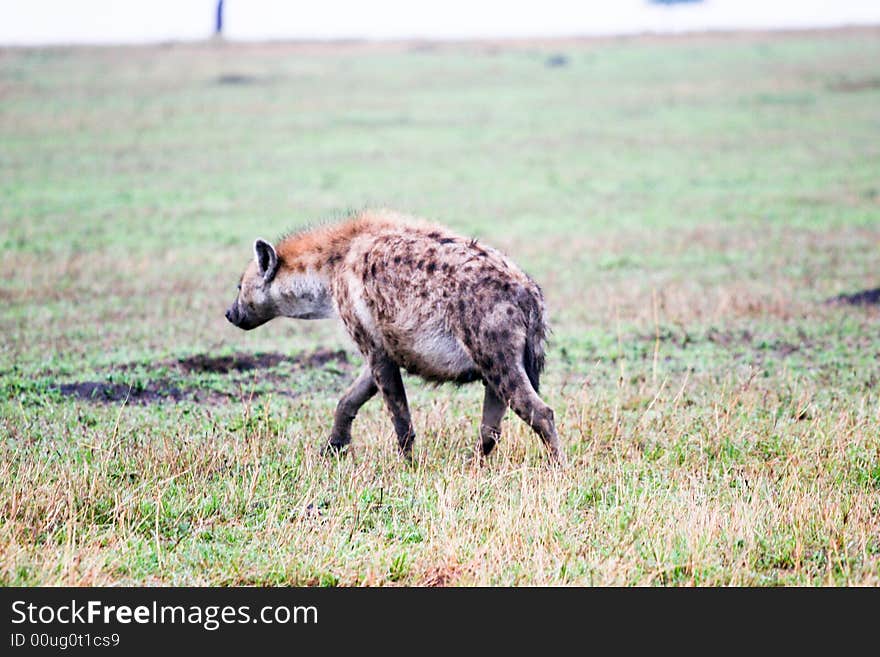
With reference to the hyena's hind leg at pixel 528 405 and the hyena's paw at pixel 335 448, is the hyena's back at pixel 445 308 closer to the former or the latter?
the hyena's hind leg at pixel 528 405

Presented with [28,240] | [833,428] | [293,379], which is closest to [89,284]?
[28,240]

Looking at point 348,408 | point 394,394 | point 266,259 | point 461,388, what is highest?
point 266,259

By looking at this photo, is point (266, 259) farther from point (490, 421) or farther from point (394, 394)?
point (490, 421)

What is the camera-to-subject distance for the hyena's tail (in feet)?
19.1

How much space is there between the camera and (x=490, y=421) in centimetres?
618

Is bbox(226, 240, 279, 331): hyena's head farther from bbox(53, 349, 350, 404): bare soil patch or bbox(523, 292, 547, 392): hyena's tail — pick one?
bbox(523, 292, 547, 392): hyena's tail

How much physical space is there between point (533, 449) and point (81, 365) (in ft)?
13.4

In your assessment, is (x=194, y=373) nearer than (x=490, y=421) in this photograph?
No

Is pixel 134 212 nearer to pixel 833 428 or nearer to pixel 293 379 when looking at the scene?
pixel 293 379

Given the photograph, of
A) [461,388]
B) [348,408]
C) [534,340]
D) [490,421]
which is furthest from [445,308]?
[461,388]

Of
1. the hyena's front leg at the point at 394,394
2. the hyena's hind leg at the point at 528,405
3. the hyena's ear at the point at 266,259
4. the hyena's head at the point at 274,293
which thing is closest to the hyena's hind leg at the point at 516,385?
the hyena's hind leg at the point at 528,405

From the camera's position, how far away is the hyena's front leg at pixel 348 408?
6426mm

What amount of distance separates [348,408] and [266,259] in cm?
116
